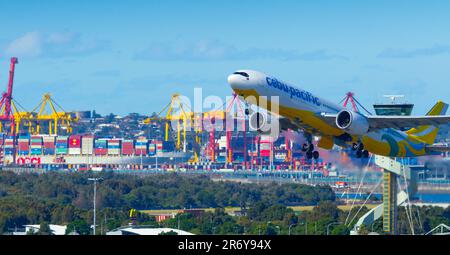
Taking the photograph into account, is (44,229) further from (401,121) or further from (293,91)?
(293,91)

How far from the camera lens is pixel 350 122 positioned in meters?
47.9

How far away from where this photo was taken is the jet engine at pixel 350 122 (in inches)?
1887

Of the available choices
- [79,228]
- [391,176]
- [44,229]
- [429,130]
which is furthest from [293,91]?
[391,176]

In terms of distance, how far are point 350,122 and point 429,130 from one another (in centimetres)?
1706

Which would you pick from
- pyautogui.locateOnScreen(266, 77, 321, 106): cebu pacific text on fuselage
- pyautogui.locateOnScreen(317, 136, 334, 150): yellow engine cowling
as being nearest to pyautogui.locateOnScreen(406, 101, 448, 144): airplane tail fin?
pyautogui.locateOnScreen(317, 136, 334, 150): yellow engine cowling

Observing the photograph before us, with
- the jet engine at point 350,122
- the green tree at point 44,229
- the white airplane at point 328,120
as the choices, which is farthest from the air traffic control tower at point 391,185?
the jet engine at point 350,122

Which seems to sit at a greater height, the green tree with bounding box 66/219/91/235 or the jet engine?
the jet engine

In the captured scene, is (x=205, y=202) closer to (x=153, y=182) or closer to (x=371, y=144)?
(x=153, y=182)

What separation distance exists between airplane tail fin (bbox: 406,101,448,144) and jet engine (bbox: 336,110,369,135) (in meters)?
13.5

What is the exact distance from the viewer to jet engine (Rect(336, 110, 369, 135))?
47938 millimetres

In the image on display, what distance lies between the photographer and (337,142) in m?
52.1

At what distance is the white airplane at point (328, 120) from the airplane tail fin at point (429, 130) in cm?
271

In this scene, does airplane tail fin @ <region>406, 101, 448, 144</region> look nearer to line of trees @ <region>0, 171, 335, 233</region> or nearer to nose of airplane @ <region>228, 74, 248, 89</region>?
nose of airplane @ <region>228, 74, 248, 89</region>
